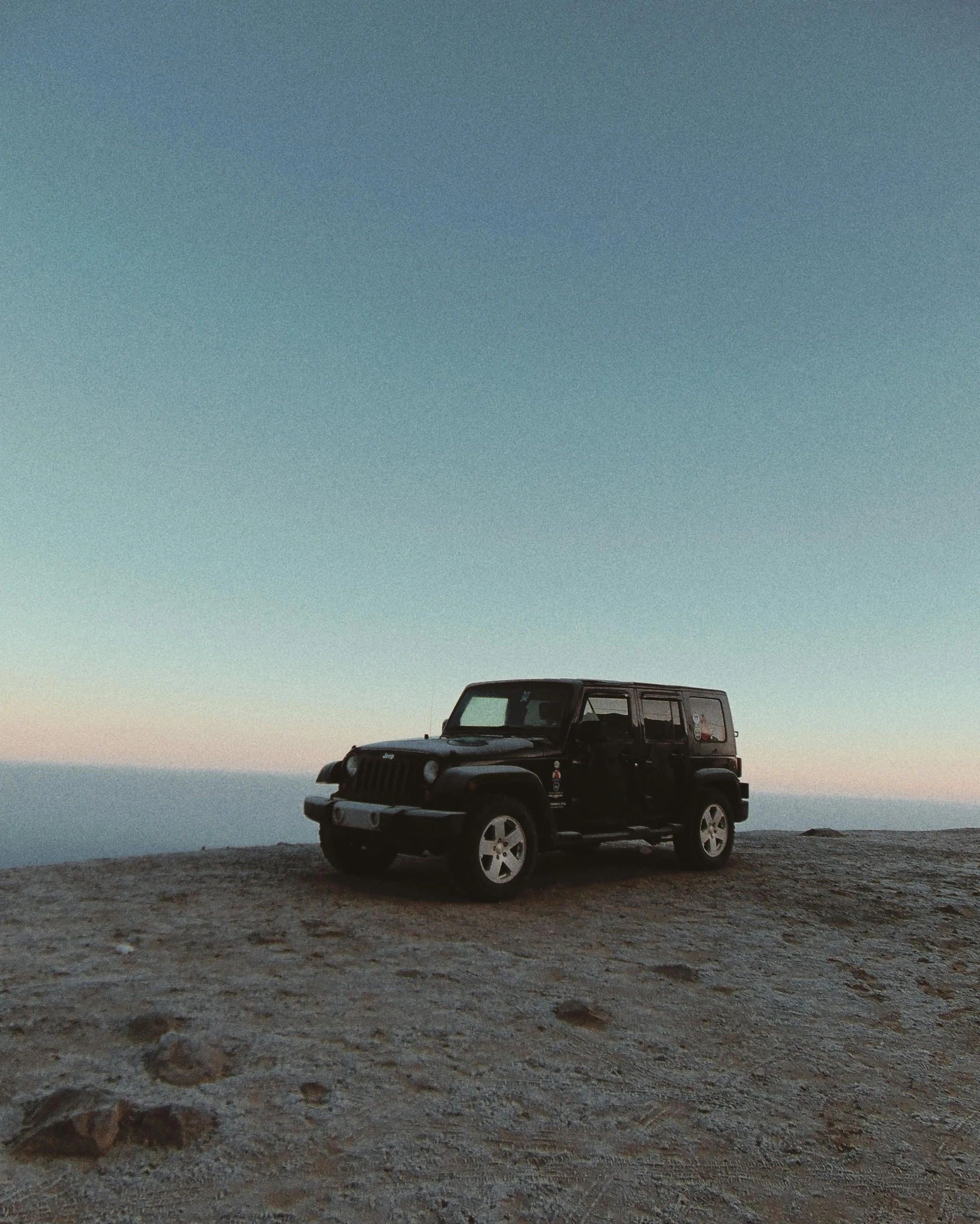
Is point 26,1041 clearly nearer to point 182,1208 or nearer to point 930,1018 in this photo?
point 182,1208

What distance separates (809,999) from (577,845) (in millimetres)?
3163

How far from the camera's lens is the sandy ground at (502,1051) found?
9.43ft

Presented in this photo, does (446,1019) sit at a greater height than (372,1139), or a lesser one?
greater

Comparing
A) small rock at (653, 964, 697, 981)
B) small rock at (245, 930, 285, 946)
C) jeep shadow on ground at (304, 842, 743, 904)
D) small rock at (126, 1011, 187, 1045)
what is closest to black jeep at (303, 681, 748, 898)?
jeep shadow on ground at (304, 842, 743, 904)

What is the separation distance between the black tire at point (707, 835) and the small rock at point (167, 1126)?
22.3 feet

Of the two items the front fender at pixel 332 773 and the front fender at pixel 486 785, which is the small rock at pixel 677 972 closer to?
the front fender at pixel 486 785

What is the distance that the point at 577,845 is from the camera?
808cm

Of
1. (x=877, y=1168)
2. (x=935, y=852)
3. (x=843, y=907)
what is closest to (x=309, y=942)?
(x=877, y=1168)

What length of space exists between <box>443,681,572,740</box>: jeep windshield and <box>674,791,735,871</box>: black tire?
2.06 m

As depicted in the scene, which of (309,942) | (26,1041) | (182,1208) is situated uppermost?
(309,942)

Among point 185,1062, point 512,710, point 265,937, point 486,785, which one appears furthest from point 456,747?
point 185,1062

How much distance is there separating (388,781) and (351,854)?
110 cm

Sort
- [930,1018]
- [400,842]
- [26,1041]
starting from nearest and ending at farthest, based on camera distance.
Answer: [26,1041]
[930,1018]
[400,842]

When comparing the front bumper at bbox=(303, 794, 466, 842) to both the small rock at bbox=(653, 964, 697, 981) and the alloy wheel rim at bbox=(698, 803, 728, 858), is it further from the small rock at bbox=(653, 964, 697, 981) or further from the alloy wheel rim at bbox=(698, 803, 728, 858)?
the alloy wheel rim at bbox=(698, 803, 728, 858)
